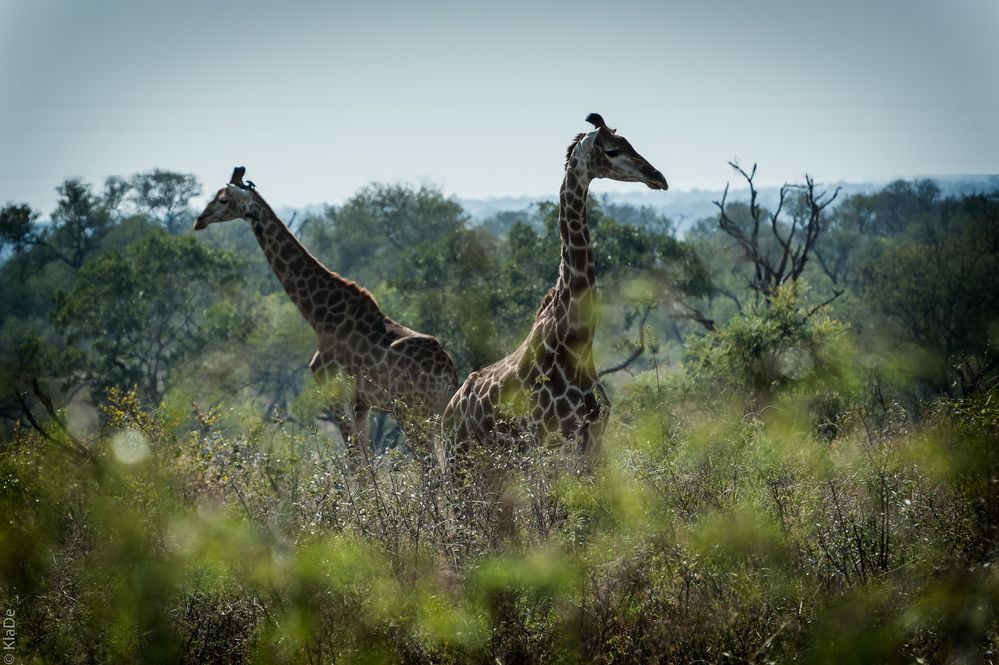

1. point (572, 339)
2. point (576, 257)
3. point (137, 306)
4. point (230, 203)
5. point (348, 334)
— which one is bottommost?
point (572, 339)

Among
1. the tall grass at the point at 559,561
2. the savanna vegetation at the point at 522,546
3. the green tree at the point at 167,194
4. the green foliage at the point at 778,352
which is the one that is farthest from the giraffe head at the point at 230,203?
the green tree at the point at 167,194

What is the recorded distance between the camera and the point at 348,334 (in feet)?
33.2

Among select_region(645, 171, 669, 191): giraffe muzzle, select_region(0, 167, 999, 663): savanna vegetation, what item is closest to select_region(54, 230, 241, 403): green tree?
select_region(0, 167, 999, 663): savanna vegetation

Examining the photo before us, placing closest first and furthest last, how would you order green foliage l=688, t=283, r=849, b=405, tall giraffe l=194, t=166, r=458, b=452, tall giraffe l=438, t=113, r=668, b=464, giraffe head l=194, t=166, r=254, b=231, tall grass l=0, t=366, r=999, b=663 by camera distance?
1. tall grass l=0, t=366, r=999, b=663
2. tall giraffe l=438, t=113, r=668, b=464
3. tall giraffe l=194, t=166, r=458, b=452
4. giraffe head l=194, t=166, r=254, b=231
5. green foliage l=688, t=283, r=849, b=405

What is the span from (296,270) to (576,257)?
4.37 meters

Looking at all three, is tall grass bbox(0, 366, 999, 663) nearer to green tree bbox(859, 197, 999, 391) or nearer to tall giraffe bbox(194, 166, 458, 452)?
tall giraffe bbox(194, 166, 458, 452)

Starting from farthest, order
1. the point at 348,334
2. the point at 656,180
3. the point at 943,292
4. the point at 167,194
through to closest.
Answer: the point at 167,194
the point at 943,292
the point at 348,334
the point at 656,180

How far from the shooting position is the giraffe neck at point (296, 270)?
10.4 metres

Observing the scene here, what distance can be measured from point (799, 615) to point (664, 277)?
1879 centimetres

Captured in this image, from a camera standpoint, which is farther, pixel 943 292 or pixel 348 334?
pixel 943 292

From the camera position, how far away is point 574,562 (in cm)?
527

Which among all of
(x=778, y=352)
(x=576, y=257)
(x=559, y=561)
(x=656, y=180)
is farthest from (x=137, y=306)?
(x=559, y=561)

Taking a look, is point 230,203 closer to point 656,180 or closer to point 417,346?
point 417,346

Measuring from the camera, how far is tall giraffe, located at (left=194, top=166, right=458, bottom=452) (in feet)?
31.4
